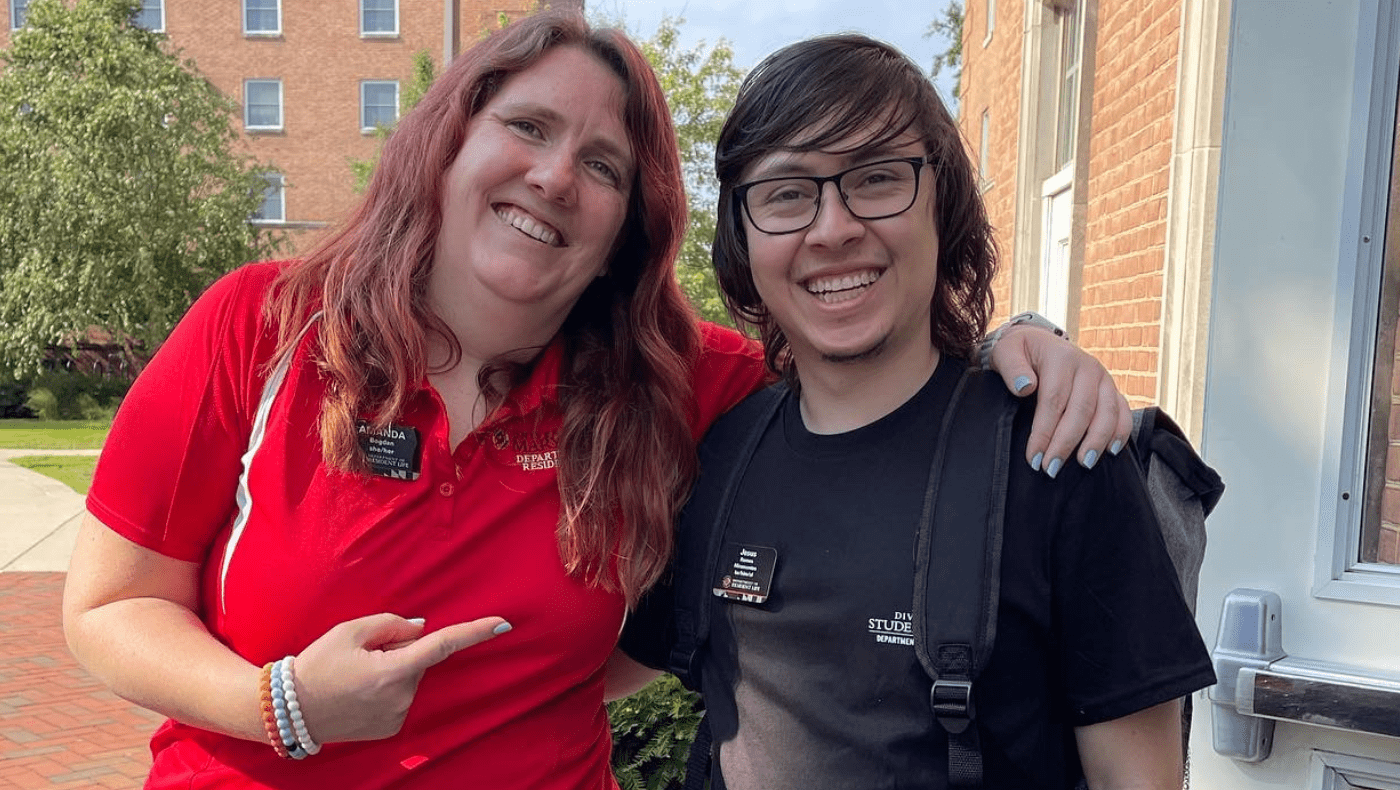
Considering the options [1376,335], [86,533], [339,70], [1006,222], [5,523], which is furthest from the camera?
[339,70]

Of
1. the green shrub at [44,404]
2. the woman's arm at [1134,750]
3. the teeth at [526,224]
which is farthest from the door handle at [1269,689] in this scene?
the green shrub at [44,404]

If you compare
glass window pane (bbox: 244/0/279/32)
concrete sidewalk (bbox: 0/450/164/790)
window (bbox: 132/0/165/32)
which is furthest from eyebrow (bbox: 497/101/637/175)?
window (bbox: 132/0/165/32)

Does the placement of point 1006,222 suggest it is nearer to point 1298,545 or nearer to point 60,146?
point 1298,545

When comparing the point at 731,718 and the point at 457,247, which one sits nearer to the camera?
→ the point at 731,718

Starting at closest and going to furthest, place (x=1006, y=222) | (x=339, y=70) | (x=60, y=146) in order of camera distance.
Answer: (x=1006, y=222) < (x=60, y=146) < (x=339, y=70)

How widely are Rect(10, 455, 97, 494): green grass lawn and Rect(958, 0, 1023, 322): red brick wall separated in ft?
36.5

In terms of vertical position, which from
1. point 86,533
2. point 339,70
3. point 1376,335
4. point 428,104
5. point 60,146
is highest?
point 339,70

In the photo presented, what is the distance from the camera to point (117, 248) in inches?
1067

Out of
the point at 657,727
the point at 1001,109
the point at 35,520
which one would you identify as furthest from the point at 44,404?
the point at 657,727

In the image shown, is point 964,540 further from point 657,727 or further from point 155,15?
point 155,15

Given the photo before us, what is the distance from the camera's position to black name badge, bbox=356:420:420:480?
1921 millimetres

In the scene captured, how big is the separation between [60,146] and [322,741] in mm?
29937

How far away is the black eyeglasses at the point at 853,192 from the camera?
1.77 meters

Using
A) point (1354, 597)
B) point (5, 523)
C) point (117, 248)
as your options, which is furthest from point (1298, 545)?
point (117, 248)
